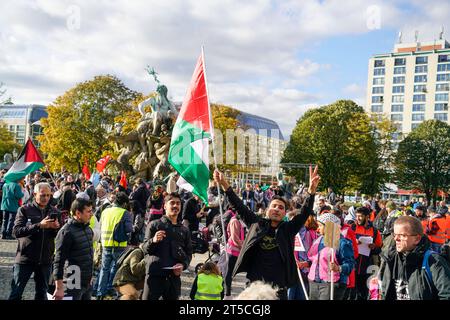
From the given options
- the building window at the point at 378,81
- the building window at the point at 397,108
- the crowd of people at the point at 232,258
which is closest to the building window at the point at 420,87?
the building window at the point at 397,108

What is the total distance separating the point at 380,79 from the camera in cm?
10194

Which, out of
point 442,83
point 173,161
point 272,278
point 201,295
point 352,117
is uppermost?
point 442,83

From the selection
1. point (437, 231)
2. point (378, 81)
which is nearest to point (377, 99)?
point (378, 81)

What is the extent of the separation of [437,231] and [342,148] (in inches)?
1534

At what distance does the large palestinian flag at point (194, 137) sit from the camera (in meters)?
6.27

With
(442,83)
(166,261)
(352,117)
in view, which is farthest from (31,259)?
(442,83)

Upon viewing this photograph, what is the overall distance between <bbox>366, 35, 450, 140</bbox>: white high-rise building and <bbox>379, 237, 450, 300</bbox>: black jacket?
306 feet

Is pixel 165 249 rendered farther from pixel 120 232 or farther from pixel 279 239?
pixel 120 232

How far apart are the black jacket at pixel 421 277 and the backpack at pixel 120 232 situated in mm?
4532

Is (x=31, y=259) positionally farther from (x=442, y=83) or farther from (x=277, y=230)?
(x=442, y=83)

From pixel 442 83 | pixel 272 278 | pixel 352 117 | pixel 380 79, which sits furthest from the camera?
pixel 380 79

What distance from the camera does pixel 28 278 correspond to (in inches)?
234

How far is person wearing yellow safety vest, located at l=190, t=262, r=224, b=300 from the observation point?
5.24 m
